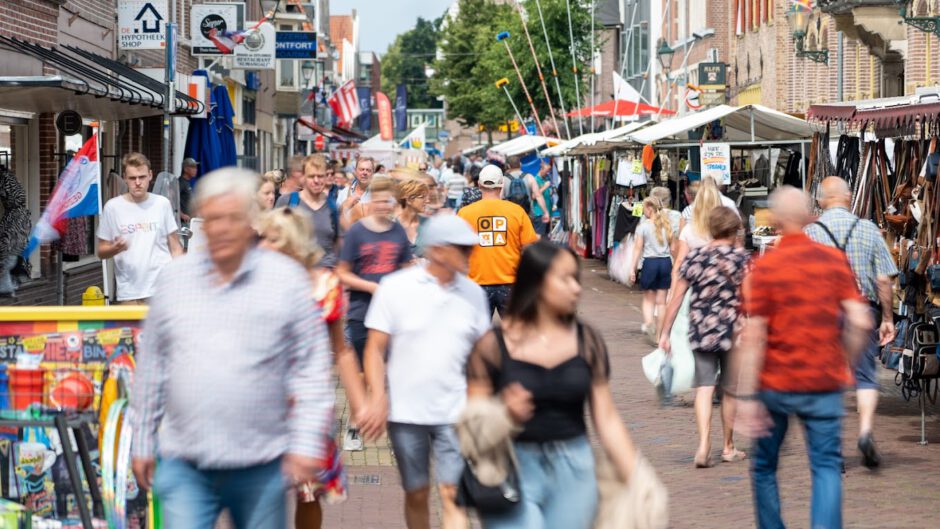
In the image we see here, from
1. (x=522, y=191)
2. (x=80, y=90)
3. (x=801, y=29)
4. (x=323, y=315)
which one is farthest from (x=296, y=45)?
(x=323, y=315)

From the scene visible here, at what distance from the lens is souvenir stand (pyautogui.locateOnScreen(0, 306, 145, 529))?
6.11 metres

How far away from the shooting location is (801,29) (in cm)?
3278

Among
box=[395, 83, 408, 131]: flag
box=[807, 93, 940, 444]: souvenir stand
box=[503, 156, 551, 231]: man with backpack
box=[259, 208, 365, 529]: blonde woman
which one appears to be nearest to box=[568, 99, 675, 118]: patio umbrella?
box=[503, 156, 551, 231]: man with backpack

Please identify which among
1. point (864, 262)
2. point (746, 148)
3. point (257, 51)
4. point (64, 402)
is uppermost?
point (257, 51)

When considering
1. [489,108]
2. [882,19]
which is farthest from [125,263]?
[489,108]

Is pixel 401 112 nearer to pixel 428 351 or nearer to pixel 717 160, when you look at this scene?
pixel 717 160

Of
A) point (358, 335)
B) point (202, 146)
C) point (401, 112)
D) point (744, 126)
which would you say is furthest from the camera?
point (401, 112)

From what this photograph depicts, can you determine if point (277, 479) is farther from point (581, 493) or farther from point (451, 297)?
point (451, 297)

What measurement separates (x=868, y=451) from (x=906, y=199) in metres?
3.79

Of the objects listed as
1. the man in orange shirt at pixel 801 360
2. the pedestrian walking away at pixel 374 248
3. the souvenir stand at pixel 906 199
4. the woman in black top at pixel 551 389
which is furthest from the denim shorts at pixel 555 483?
the souvenir stand at pixel 906 199

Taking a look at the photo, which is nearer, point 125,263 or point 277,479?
point 277,479

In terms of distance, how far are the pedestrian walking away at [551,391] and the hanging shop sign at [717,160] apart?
47.0 ft

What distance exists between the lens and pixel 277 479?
15.4 ft

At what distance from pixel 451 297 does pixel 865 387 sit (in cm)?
420
